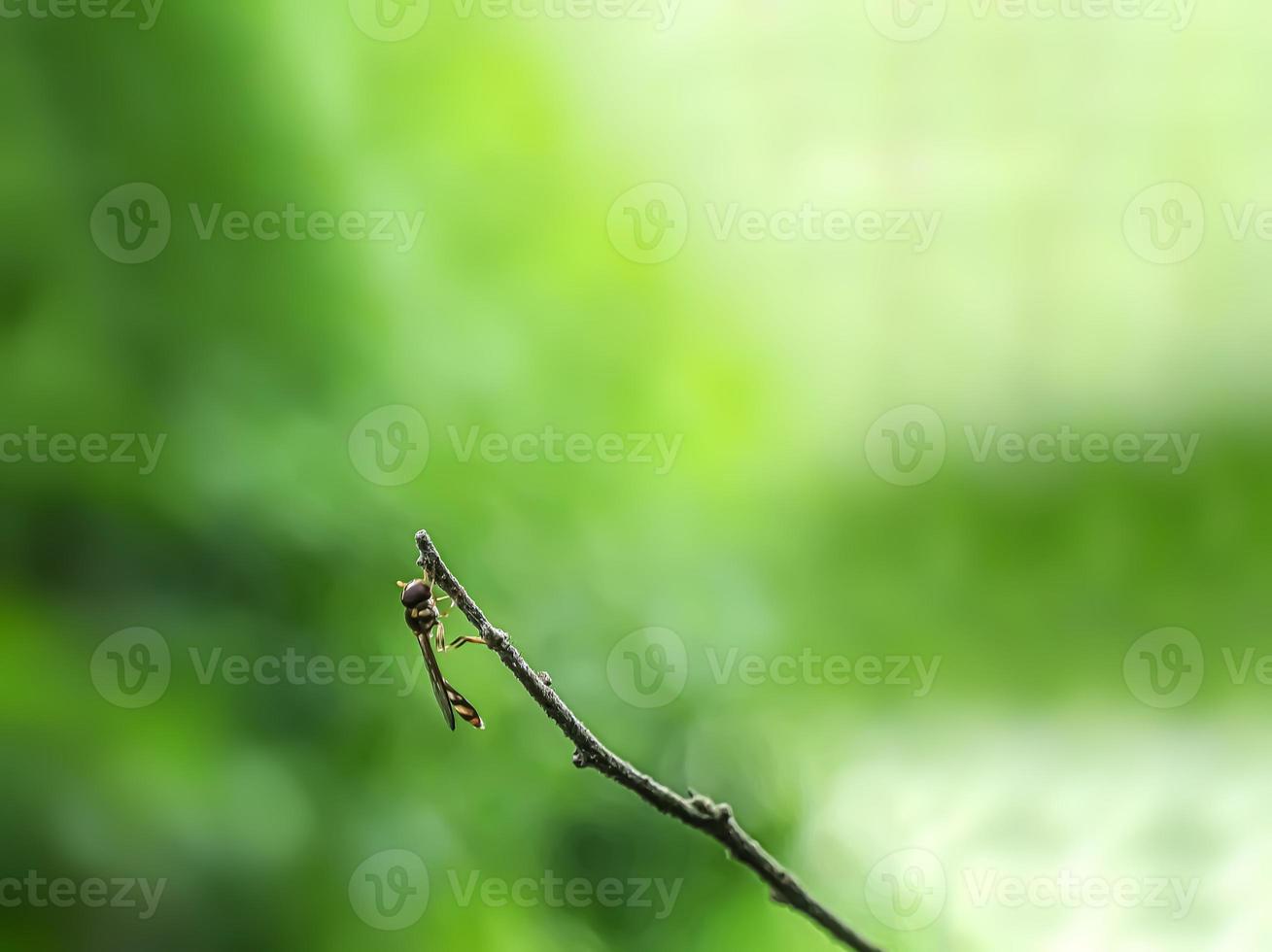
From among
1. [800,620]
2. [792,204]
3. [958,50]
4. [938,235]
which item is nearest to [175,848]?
[800,620]

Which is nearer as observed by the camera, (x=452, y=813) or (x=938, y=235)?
(x=452, y=813)

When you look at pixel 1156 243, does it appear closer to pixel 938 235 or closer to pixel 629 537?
pixel 938 235

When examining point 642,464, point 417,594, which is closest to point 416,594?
point 417,594

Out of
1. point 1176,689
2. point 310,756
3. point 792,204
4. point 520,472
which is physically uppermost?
point 792,204

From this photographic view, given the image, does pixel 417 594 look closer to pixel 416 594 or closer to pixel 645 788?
pixel 416 594

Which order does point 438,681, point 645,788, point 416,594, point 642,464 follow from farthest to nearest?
1. point 642,464
2. point 438,681
3. point 416,594
4. point 645,788
